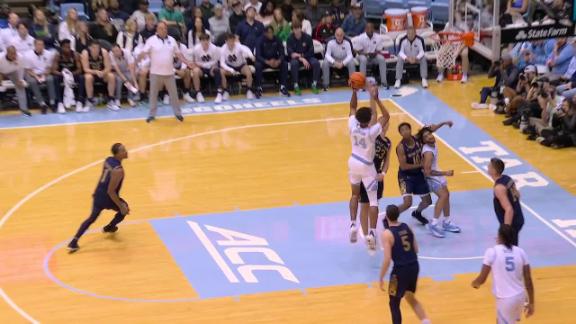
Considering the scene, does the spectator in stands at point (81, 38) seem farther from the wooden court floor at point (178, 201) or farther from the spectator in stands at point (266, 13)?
the spectator in stands at point (266, 13)

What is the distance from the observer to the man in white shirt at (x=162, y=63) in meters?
19.7

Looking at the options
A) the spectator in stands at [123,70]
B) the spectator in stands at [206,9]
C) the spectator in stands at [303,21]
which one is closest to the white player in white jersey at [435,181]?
the spectator in stands at [123,70]

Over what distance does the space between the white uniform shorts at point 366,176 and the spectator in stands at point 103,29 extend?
9929 millimetres

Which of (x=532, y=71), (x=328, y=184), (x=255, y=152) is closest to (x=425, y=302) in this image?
(x=328, y=184)

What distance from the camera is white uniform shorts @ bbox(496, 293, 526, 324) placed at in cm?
1048

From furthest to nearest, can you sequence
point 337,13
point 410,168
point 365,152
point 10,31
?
point 337,13, point 10,31, point 410,168, point 365,152

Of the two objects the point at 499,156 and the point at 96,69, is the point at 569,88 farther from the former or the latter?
the point at 96,69

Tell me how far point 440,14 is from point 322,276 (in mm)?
13920

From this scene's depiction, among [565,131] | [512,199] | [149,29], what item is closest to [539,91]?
[565,131]

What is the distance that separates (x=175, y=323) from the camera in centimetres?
1203

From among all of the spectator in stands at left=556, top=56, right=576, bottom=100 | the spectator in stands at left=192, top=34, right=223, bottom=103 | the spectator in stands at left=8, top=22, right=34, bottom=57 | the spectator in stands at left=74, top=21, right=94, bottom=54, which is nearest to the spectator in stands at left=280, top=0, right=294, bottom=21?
the spectator in stands at left=192, top=34, right=223, bottom=103

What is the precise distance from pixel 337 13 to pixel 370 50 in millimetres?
2270

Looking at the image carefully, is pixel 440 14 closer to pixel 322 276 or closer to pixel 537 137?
pixel 537 137

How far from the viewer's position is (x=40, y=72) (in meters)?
21.0
